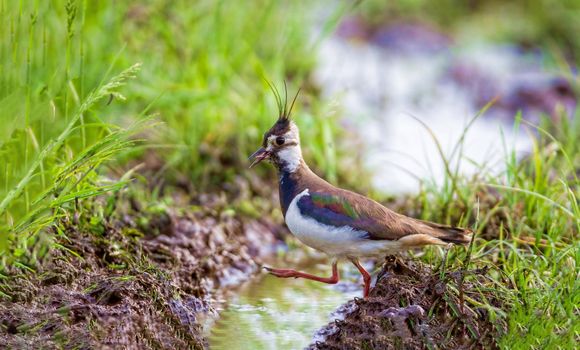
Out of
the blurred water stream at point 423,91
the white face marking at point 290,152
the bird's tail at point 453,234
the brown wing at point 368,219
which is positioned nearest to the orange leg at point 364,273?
the brown wing at point 368,219

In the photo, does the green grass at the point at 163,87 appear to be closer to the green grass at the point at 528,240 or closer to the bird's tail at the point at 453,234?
the green grass at the point at 528,240

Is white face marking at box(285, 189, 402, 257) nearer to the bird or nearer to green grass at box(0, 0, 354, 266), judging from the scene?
the bird

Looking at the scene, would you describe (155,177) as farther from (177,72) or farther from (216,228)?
(177,72)

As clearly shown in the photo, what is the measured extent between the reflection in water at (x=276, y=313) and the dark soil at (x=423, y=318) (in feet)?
1.14

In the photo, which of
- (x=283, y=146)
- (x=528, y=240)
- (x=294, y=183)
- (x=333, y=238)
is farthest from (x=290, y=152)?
(x=528, y=240)

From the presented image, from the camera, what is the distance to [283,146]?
18.3 ft

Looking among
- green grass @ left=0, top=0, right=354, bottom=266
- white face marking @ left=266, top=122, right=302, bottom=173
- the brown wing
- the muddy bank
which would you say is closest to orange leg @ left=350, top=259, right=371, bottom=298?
the brown wing

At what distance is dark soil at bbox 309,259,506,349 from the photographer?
4613 mm

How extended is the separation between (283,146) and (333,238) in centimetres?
71

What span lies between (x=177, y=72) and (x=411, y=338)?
400cm

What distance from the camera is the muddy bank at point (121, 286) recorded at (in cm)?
447

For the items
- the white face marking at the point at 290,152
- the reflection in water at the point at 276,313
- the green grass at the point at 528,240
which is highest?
the white face marking at the point at 290,152

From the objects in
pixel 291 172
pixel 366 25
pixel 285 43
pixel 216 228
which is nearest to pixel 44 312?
pixel 291 172

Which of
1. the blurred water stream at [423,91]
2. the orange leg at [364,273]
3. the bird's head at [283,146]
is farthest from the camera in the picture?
the blurred water stream at [423,91]
